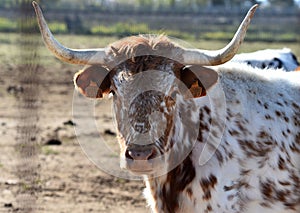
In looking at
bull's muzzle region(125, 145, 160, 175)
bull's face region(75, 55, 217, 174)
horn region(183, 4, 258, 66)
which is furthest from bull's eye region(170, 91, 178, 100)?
bull's muzzle region(125, 145, 160, 175)

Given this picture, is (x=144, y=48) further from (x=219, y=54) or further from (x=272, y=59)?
(x=272, y=59)

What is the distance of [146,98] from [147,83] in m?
0.12

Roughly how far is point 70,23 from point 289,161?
74.4 ft

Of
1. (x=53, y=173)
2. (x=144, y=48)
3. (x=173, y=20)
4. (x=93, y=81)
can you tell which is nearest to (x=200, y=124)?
(x=144, y=48)

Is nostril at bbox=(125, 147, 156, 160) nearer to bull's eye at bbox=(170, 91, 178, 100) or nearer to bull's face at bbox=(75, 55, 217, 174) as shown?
bull's face at bbox=(75, 55, 217, 174)

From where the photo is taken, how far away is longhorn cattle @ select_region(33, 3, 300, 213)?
4250mm

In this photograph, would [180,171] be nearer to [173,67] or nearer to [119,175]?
[173,67]

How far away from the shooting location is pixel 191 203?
448 cm

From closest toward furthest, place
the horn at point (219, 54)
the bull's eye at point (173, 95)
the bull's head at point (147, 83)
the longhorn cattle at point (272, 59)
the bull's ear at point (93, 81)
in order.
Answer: the bull's head at point (147, 83) → the horn at point (219, 54) → the bull's eye at point (173, 95) → the bull's ear at point (93, 81) → the longhorn cattle at point (272, 59)

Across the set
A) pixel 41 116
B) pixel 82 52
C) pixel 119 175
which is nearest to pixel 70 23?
pixel 41 116

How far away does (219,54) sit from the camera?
4324 mm

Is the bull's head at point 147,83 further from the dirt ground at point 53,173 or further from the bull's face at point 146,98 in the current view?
the dirt ground at point 53,173

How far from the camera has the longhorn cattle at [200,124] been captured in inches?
167

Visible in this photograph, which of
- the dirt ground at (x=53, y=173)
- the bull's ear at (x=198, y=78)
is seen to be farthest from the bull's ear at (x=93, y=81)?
the bull's ear at (x=198, y=78)
